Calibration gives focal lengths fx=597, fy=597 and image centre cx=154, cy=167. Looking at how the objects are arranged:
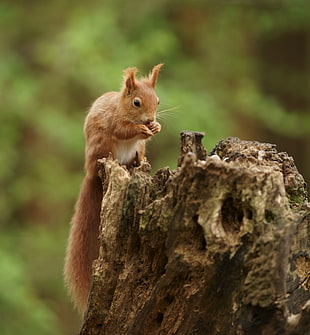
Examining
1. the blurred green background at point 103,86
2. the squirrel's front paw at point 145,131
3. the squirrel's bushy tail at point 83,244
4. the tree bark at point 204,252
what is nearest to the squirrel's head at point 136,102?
the squirrel's front paw at point 145,131

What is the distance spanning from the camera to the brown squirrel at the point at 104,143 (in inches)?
99.7

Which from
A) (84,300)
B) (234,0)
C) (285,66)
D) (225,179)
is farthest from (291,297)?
(285,66)

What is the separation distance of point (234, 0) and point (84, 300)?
4.15 m

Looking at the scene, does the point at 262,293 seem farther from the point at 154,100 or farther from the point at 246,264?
the point at 154,100

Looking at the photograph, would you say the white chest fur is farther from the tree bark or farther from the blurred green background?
the blurred green background

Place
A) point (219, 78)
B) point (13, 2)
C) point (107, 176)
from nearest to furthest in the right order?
point (107, 176) → point (13, 2) → point (219, 78)

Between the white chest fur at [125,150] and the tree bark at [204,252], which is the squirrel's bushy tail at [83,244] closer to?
the white chest fur at [125,150]

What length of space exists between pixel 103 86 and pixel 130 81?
2.26m

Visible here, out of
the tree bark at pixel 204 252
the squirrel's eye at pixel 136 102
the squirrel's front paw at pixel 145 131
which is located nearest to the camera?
the tree bark at pixel 204 252

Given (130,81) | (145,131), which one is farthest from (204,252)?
(130,81)

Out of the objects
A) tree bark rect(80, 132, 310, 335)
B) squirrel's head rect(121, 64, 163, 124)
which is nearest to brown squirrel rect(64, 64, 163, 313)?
squirrel's head rect(121, 64, 163, 124)

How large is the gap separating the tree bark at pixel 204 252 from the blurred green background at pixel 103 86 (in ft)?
8.96

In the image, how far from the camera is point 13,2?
7074 mm

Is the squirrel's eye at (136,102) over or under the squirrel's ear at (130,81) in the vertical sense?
under
